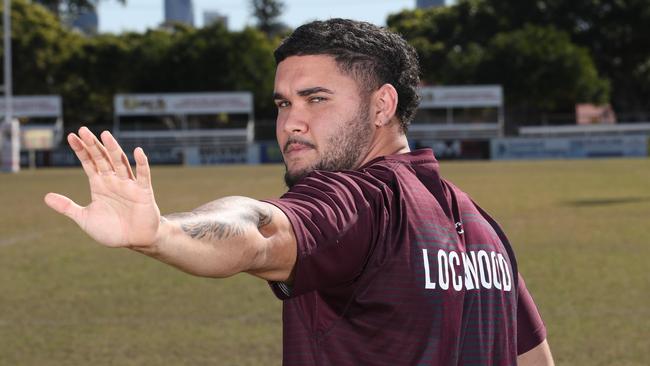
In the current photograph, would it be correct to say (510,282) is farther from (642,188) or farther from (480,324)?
(642,188)

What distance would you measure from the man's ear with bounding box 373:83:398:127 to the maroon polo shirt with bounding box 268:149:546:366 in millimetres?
152

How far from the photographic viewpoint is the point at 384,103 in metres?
2.85

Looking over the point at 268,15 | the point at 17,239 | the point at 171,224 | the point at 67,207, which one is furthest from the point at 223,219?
the point at 268,15

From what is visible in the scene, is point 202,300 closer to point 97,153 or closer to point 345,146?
point 345,146

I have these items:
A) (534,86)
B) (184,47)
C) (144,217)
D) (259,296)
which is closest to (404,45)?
(144,217)

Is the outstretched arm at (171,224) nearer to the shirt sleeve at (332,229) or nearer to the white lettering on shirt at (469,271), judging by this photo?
the shirt sleeve at (332,229)

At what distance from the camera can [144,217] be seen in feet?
7.29

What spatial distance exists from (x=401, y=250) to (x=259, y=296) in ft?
25.4

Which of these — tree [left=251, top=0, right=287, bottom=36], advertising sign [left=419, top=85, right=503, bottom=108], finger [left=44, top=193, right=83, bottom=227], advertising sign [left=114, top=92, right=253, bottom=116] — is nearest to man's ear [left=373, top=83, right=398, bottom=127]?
finger [left=44, top=193, right=83, bottom=227]

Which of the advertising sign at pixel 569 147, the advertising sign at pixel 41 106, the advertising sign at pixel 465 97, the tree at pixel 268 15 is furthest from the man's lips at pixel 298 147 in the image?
the tree at pixel 268 15

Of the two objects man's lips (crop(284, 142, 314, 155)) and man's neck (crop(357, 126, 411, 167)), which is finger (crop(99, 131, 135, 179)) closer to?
man's lips (crop(284, 142, 314, 155))

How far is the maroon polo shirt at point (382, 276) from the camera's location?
2.42 m

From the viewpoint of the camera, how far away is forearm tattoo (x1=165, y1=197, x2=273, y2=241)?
2355 mm

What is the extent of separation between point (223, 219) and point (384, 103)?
0.66 meters
